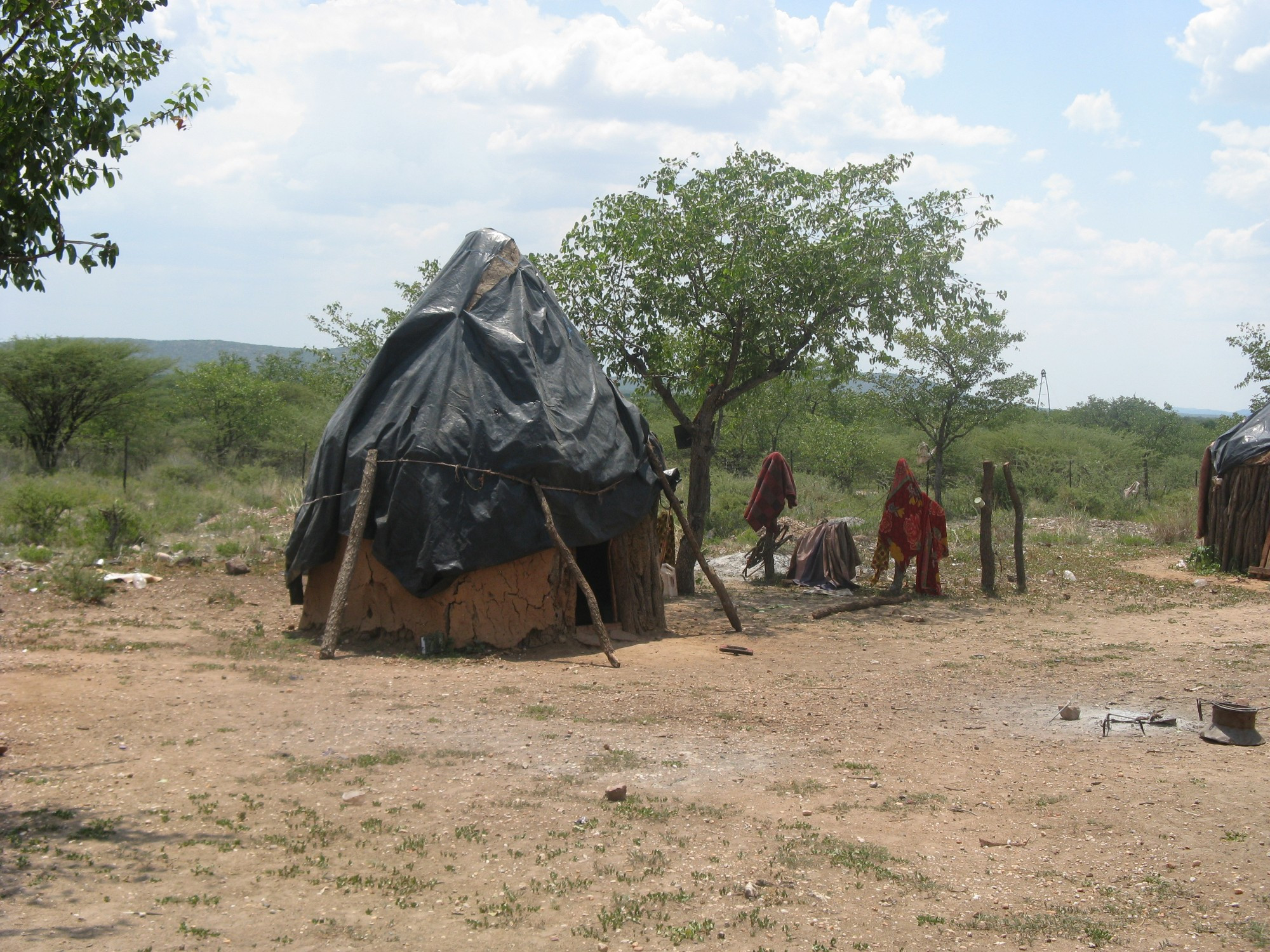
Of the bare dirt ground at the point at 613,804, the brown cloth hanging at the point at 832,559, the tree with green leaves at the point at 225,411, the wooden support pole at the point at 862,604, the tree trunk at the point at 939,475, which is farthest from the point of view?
the tree with green leaves at the point at 225,411

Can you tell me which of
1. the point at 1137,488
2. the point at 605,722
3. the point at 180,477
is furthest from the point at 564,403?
the point at 1137,488

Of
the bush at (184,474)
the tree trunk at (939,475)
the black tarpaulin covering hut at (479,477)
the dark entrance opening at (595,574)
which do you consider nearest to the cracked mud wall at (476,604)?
the black tarpaulin covering hut at (479,477)

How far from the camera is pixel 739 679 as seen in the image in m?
8.13

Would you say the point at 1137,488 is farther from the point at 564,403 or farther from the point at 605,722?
the point at 605,722

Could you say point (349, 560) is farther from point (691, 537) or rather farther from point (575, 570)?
point (691, 537)

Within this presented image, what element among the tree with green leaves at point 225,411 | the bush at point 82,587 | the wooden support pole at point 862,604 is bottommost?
the wooden support pole at point 862,604

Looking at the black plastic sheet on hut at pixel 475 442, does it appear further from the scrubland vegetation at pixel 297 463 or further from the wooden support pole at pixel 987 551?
the wooden support pole at pixel 987 551

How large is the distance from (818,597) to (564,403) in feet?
16.1

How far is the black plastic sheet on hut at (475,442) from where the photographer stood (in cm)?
864

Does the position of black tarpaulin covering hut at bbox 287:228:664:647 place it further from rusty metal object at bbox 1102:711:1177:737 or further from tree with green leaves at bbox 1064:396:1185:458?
tree with green leaves at bbox 1064:396:1185:458

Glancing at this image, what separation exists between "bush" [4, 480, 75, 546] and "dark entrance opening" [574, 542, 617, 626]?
7811 mm

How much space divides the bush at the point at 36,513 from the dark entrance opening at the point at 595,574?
25.6 ft

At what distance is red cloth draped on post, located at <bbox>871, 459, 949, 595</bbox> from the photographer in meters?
12.8

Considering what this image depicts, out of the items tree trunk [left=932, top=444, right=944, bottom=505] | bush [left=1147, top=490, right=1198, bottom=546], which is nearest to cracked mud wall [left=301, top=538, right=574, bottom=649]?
bush [left=1147, top=490, right=1198, bottom=546]
